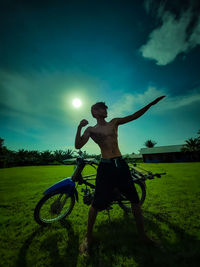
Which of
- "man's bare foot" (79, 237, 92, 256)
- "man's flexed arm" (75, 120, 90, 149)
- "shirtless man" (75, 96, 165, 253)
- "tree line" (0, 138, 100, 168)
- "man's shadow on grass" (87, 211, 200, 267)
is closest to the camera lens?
"man's shadow on grass" (87, 211, 200, 267)

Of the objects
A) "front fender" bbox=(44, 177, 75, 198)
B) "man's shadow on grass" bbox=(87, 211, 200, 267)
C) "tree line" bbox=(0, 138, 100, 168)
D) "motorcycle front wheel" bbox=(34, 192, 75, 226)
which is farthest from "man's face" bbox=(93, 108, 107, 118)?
"tree line" bbox=(0, 138, 100, 168)

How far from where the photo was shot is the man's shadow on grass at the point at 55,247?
1.82 m

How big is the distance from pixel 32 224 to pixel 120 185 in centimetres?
269

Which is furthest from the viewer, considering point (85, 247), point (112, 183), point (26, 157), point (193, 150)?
point (26, 157)

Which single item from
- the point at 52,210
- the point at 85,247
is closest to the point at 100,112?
the point at 85,247

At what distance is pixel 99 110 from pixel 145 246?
107 inches

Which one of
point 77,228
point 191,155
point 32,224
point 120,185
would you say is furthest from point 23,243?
point 191,155

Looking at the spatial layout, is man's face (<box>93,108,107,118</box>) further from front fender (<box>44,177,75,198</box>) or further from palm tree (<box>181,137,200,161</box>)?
palm tree (<box>181,137,200,161</box>)

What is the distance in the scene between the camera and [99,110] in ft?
8.32

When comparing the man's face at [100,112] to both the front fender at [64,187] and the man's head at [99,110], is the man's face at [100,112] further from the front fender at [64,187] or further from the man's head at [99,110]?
the front fender at [64,187]

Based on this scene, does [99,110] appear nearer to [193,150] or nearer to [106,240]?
[106,240]

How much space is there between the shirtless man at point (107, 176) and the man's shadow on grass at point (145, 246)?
0.20 m

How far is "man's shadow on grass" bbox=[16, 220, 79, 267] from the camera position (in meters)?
1.82

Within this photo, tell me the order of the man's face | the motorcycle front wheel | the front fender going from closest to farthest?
the man's face < the motorcycle front wheel < the front fender
